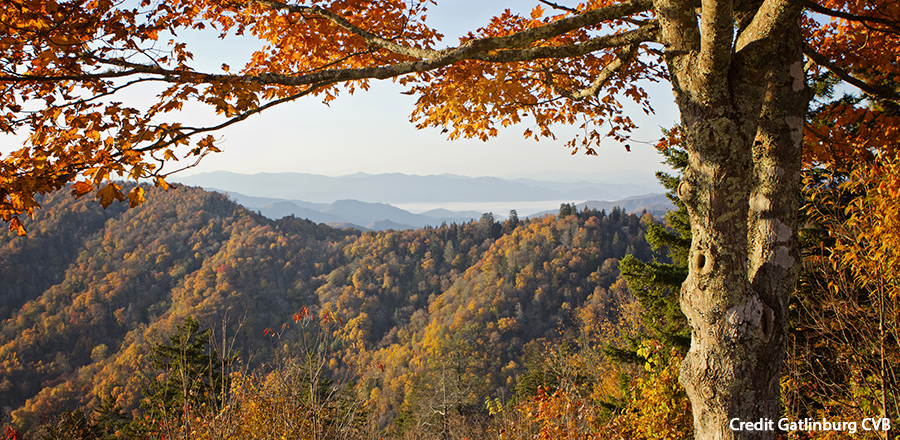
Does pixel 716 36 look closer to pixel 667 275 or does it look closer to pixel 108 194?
pixel 108 194

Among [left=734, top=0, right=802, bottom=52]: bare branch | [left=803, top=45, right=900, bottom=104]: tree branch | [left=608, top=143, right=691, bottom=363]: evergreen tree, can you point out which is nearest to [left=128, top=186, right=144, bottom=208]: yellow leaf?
[left=734, top=0, right=802, bottom=52]: bare branch

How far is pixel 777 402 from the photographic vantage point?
2383 millimetres

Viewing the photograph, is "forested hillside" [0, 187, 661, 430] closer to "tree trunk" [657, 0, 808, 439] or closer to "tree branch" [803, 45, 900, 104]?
"tree trunk" [657, 0, 808, 439]

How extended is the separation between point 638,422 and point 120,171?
229 inches

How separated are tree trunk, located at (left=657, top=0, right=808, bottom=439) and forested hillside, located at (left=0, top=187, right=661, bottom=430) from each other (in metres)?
40.5

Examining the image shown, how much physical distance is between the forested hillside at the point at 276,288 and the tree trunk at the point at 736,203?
40.5 m

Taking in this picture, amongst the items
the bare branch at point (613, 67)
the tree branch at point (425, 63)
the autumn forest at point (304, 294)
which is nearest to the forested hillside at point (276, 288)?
the autumn forest at point (304, 294)

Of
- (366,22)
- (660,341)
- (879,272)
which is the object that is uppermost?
(366,22)

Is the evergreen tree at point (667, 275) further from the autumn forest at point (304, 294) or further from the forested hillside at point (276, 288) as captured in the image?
the forested hillside at point (276, 288)

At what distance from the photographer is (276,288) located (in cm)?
7281

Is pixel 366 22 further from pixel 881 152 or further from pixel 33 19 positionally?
pixel 881 152

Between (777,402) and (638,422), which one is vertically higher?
(777,402)

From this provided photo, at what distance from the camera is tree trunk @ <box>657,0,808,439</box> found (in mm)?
2305

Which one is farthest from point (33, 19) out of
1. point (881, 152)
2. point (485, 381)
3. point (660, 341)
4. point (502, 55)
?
point (485, 381)
